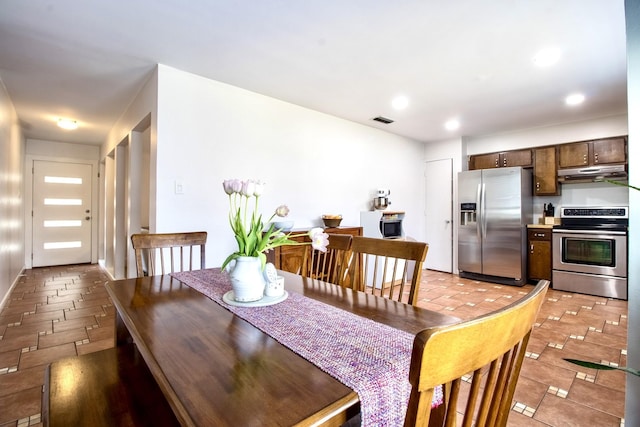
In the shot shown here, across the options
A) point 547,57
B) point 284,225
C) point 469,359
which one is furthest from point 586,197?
point 469,359

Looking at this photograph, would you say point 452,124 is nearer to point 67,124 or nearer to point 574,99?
→ point 574,99

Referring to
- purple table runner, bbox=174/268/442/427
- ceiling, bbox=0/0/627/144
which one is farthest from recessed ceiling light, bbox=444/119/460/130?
purple table runner, bbox=174/268/442/427

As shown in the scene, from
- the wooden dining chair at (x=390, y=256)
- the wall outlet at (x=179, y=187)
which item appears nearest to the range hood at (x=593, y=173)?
the wooden dining chair at (x=390, y=256)

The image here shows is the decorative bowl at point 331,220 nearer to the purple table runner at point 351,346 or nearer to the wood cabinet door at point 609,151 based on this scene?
the purple table runner at point 351,346

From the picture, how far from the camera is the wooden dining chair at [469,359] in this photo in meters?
0.42

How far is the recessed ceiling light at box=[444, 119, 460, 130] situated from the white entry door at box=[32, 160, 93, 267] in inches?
261

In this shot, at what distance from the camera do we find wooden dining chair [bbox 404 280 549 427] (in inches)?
16.5

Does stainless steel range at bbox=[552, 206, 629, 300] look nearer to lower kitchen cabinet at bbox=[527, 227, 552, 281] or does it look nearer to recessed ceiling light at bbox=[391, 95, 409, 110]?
lower kitchen cabinet at bbox=[527, 227, 552, 281]

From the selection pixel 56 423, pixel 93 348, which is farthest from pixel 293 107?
pixel 56 423

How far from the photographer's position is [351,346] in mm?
841

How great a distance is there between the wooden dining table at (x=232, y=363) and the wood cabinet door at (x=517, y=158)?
4.87m

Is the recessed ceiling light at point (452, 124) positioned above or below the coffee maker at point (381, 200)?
above

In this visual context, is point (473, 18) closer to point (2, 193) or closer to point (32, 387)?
point (32, 387)

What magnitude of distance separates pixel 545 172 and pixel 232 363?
5.49 metres
